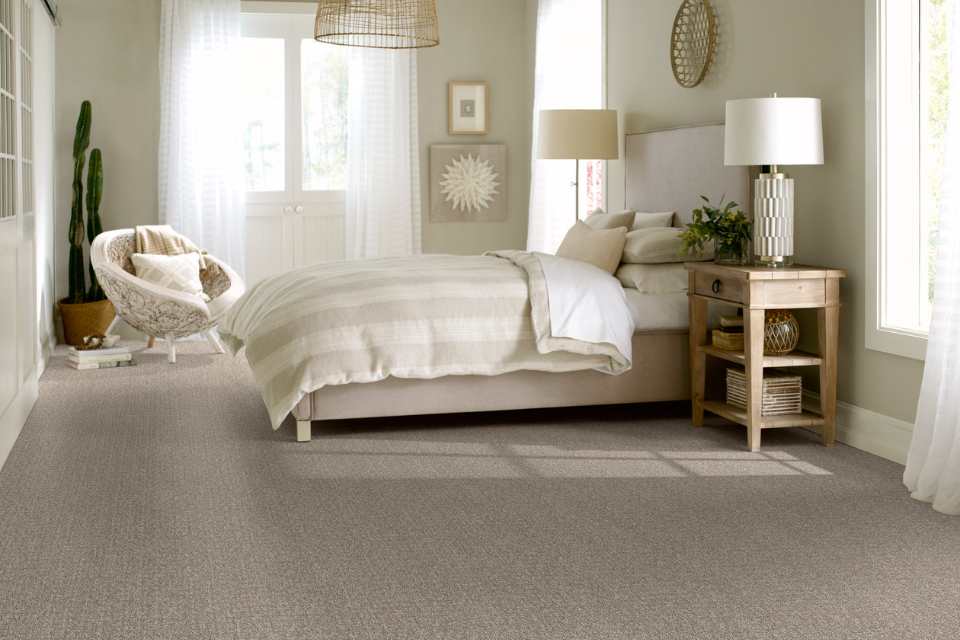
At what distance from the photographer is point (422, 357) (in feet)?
14.4

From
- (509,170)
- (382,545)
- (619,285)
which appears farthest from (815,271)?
(509,170)

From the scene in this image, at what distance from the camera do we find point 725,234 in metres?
4.58

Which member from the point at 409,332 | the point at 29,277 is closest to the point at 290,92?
the point at 29,277

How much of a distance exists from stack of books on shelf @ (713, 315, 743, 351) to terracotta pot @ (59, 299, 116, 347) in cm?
425

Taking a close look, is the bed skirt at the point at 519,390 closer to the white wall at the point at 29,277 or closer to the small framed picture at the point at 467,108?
the white wall at the point at 29,277

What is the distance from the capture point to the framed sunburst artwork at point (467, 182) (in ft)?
26.9

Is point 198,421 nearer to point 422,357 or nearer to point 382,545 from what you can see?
point 422,357

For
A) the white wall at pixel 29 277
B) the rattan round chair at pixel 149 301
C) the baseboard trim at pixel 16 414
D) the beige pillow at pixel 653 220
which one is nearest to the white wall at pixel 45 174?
the white wall at pixel 29 277

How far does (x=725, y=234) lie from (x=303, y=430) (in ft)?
6.38

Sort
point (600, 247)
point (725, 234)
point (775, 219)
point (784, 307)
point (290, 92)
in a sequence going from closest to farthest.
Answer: point (784, 307), point (775, 219), point (725, 234), point (600, 247), point (290, 92)

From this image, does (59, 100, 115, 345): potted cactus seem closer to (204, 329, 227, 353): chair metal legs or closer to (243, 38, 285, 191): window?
(204, 329, 227, 353): chair metal legs

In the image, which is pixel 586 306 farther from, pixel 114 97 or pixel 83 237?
pixel 114 97

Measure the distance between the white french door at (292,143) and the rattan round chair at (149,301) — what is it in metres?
1.39

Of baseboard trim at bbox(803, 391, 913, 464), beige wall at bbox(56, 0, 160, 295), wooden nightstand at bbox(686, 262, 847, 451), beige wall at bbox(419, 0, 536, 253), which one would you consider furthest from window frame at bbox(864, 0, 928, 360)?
beige wall at bbox(56, 0, 160, 295)
